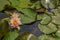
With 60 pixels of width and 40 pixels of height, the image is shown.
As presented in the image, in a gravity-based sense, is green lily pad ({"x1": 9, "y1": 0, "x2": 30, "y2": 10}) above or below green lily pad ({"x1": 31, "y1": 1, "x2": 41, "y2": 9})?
above

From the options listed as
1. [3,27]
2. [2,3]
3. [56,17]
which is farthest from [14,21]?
[56,17]

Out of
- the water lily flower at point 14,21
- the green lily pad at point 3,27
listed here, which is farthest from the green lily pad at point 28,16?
the green lily pad at point 3,27

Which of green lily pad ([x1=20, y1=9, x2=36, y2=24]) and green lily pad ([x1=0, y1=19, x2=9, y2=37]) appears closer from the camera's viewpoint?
green lily pad ([x1=0, y1=19, x2=9, y2=37])

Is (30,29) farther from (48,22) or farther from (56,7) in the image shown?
(56,7)

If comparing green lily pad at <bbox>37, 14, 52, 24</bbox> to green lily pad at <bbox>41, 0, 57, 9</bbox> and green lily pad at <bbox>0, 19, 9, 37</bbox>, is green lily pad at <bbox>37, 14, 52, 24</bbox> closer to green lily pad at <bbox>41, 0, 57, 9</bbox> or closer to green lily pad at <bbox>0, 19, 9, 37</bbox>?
green lily pad at <bbox>41, 0, 57, 9</bbox>

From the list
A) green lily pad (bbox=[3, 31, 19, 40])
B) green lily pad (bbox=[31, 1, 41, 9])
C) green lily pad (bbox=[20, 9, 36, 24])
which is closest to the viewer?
green lily pad (bbox=[3, 31, 19, 40])

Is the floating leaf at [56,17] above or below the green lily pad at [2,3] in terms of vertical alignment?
below

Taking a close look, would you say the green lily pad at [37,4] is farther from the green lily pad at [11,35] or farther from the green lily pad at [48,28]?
the green lily pad at [11,35]

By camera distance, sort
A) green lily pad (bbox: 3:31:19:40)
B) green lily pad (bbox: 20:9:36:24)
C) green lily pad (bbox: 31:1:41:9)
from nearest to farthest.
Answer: green lily pad (bbox: 3:31:19:40)
green lily pad (bbox: 20:9:36:24)
green lily pad (bbox: 31:1:41:9)

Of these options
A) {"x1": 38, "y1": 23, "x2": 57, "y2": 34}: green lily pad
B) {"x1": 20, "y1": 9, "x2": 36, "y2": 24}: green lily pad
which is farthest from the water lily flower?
{"x1": 38, "y1": 23, "x2": 57, "y2": 34}: green lily pad
